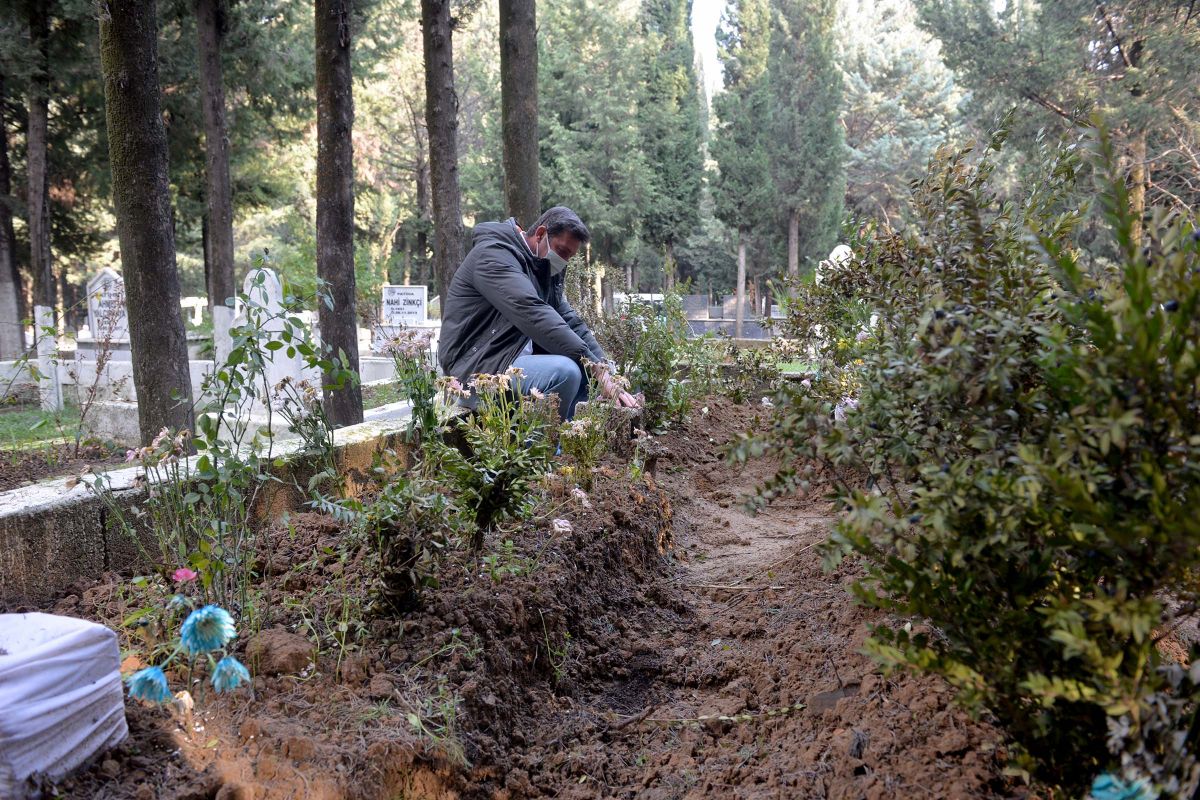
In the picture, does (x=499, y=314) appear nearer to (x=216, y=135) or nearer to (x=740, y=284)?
(x=216, y=135)

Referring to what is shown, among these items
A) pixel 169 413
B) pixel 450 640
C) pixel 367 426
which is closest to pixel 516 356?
A: pixel 367 426

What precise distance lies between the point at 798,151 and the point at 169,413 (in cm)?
3067

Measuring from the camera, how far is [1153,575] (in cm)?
130

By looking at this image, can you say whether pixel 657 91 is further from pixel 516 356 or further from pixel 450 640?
pixel 450 640

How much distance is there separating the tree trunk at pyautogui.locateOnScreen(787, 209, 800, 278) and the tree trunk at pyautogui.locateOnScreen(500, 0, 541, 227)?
85.7 ft

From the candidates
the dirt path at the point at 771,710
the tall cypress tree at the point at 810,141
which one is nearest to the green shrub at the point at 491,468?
the dirt path at the point at 771,710

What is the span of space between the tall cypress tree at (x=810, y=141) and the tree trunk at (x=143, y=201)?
29.6 meters

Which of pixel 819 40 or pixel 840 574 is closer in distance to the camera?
pixel 840 574

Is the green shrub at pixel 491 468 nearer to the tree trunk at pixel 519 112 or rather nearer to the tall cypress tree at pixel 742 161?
the tree trunk at pixel 519 112

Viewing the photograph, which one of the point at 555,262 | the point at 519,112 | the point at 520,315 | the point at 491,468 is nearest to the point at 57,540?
the point at 491,468

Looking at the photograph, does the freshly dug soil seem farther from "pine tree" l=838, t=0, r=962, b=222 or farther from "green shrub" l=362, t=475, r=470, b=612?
"pine tree" l=838, t=0, r=962, b=222

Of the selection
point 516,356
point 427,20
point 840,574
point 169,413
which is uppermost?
point 427,20

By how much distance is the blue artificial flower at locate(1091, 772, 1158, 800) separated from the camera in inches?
48.1

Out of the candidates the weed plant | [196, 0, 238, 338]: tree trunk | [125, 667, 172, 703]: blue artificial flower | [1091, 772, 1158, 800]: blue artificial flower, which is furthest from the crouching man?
[196, 0, 238, 338]: tree trunk
